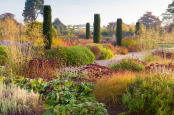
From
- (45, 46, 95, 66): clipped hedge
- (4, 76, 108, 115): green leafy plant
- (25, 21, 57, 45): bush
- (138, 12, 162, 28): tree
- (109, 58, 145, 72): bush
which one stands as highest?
(138, 12, 162, 28): tree

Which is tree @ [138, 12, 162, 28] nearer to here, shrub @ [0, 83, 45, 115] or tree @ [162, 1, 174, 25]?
tree @ [162, 1, 174, 25]

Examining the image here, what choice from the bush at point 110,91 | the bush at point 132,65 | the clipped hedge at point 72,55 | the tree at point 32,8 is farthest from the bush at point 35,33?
the tree at point 32,8

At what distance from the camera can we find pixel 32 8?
3653cm

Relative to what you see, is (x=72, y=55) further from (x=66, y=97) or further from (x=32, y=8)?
(x=32, y=8)

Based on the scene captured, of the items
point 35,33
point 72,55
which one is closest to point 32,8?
point 35,33

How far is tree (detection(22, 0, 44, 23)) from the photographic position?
1420 inches

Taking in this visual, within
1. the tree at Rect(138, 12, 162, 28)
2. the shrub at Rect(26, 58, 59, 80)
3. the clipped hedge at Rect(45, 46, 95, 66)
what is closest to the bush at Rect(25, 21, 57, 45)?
the clipped hedge at Rect(45, 46, 95, 66)

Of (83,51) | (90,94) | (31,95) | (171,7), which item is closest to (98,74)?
(90,94)

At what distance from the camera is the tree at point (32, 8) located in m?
36.1

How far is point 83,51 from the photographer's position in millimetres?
A: 8891

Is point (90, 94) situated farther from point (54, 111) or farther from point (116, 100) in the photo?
point (54, 111)

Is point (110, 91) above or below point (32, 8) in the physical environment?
below

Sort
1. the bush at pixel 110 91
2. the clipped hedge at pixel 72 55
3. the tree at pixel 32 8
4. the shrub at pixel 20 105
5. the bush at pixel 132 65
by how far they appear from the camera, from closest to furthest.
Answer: the shrub at pixel 20 105 → the bush at pixel 110 91 → the bush at pixel 132 65 → the clipped hedge at pixel 72 55 → the tree at pixel 32 8

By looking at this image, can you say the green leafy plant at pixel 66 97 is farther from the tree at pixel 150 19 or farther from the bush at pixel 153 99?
the tree at pixel 150 19
